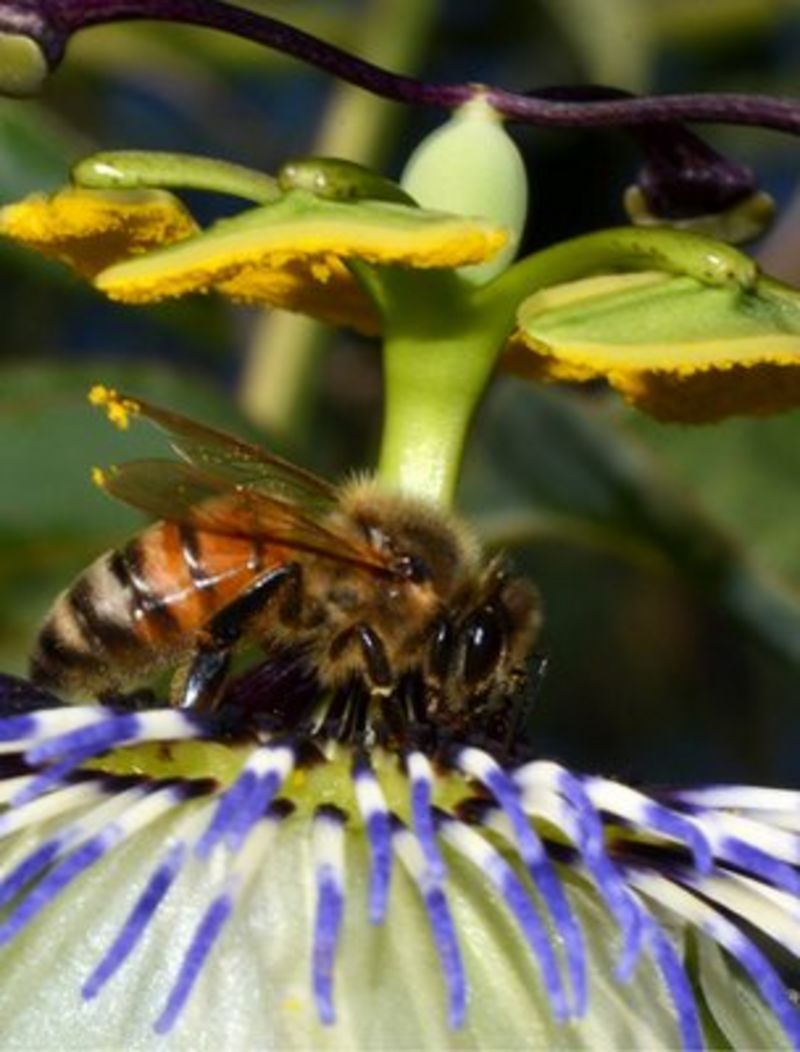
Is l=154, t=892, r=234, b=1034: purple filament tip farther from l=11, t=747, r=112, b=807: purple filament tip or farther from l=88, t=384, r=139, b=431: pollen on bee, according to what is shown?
l=88, t=384, r=139, b=431: pollen on bee

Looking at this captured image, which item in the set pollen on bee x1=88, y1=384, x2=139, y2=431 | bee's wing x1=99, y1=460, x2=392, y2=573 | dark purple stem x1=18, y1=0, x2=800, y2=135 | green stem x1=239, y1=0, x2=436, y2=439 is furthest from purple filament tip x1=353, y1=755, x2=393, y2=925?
green stem x1=239, y1=0, x2=436, y2=439

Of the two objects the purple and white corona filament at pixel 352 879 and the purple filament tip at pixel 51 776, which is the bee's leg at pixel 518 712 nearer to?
the purple and white corona filament at pixel 352 879

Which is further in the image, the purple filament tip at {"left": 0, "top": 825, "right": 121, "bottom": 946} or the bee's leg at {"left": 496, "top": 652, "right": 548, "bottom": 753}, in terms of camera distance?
the bee's leg at {"left": 496, "top": 652, "right": 548, "bottom": 753}

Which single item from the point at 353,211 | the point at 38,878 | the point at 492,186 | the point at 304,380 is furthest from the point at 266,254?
the point at 304,380

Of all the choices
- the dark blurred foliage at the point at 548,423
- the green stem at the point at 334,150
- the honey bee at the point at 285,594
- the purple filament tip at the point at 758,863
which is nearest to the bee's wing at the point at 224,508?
the honey bee at the point at 285,594

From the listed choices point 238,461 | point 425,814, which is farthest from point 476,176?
point 425,814

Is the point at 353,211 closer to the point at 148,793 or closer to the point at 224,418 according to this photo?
the point at 148,793
